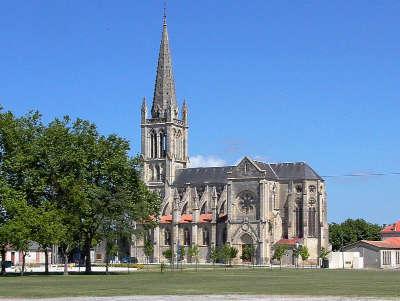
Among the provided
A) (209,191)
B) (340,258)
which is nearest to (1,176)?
(340,258)

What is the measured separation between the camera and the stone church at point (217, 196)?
15588cm

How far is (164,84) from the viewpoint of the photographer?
185250 mm

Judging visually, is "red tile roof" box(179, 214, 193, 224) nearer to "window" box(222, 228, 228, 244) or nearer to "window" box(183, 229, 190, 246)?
"window" box(183, 229, 190, 246)

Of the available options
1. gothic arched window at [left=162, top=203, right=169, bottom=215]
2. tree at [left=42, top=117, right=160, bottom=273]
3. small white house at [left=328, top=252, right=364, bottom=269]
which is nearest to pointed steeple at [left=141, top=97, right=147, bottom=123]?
gothic arched window at [left=162, top=203, right=169, bottom=215]

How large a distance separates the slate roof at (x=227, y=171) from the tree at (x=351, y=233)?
1195 inches

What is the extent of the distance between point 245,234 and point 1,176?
274ft

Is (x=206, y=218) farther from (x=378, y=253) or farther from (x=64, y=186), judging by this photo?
(x=64, y=186)

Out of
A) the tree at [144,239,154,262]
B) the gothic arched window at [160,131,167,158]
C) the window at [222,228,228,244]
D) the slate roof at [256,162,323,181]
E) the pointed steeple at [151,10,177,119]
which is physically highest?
the pointed steeple at [151,10,177,119]

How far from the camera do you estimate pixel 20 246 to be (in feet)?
244

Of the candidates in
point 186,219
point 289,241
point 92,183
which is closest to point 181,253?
point 186,219

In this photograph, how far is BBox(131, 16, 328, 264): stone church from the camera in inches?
6137

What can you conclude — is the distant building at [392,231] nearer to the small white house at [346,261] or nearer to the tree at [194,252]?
the small white house at [346,261]

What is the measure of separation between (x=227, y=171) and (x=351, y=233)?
33.8 metres

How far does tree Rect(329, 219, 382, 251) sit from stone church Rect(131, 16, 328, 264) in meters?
30.6
